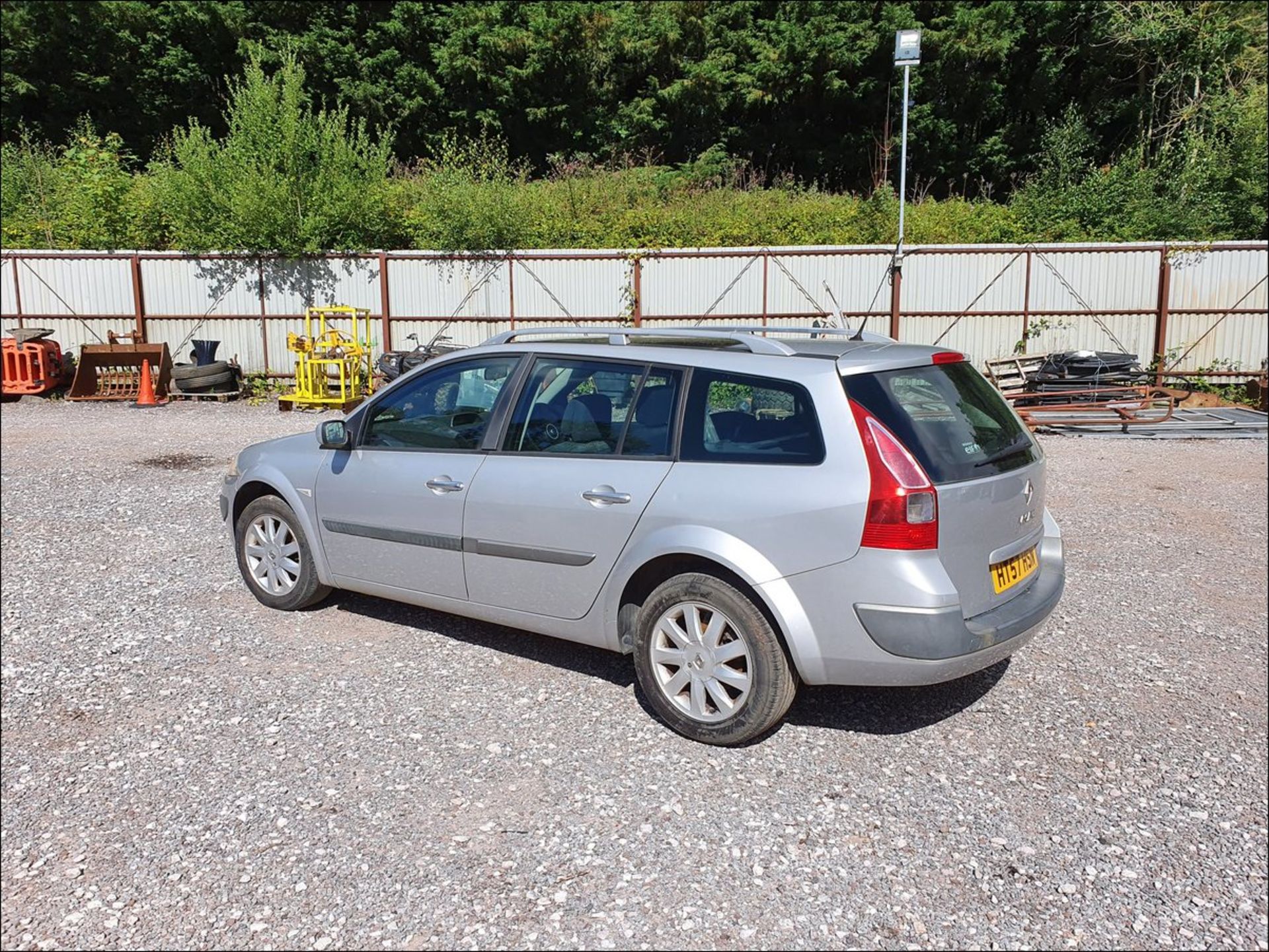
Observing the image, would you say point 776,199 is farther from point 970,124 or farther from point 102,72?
point 102,72

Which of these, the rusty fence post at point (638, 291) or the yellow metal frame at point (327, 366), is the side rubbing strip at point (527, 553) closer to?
the yellow metal frame at point (327, 366)

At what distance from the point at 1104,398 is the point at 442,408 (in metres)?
13.6

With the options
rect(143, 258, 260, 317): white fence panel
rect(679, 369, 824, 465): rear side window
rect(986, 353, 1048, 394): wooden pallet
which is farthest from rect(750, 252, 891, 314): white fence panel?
rect(679, 369, 824, 465): rear side window

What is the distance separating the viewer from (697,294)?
59.6 ft

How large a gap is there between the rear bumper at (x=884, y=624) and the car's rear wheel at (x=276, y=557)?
9.41 feet

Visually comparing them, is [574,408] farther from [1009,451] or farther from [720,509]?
[1009,451]

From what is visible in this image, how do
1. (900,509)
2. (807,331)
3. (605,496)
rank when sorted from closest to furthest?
(900,509) → (605,496) → (807,331)

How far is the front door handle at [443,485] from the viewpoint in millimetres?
4562

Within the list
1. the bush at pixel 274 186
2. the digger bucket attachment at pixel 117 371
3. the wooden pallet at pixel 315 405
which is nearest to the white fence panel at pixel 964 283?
the wooden pallet at pixel 315 405

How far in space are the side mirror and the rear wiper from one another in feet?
10.4

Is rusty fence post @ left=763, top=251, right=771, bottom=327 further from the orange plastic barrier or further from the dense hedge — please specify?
the orange plastic barrier

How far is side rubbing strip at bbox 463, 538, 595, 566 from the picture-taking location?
13.7 feet

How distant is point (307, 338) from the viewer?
1644 centimetres

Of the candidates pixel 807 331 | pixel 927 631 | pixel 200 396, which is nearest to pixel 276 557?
pixel 807 331
